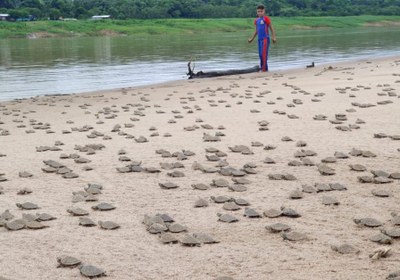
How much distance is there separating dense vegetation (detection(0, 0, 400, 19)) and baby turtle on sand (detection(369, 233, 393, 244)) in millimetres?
82261

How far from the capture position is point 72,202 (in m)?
6.50

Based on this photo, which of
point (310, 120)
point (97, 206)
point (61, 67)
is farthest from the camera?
point (61, 67)

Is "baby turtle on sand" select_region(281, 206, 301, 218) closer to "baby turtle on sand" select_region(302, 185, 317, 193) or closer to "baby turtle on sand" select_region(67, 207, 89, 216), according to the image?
"baby turtle on sand" select_region(302, 185, 317, 193)

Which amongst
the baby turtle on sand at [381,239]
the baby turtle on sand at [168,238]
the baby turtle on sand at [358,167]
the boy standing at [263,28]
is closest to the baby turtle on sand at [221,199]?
the baby turtle on sand at [168,238]

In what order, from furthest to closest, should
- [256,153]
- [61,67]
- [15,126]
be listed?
[61,67], [15,126], [256,153]

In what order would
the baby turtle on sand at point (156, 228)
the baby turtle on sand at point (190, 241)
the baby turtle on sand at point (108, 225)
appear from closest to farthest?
the baby turtle on sand at point (190, 241) < the baby turtle on sand at point (156, 228) < the baby turtle on sand at point (108, 225)

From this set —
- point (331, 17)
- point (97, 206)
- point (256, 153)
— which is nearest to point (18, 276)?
point (97, 206)

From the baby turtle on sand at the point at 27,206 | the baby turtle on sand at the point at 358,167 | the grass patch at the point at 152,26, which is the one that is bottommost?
the grass patch at the point at 152,26

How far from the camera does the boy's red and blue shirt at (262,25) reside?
20.6 metres

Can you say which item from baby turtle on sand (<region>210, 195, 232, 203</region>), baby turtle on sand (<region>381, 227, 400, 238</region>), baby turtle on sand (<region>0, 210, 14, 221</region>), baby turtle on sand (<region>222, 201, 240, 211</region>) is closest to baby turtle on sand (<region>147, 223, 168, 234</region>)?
baby turtle on sand (<region>222, 201, 240, 211</region>)

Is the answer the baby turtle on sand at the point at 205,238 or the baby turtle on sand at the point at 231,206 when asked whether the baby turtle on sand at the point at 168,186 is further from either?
the baby turtle on sand at the point at 205,238

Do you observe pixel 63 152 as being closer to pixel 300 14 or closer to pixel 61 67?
pixel 61 67

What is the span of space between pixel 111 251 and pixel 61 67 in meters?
26.8

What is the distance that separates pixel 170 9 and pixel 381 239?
89.0 meters
